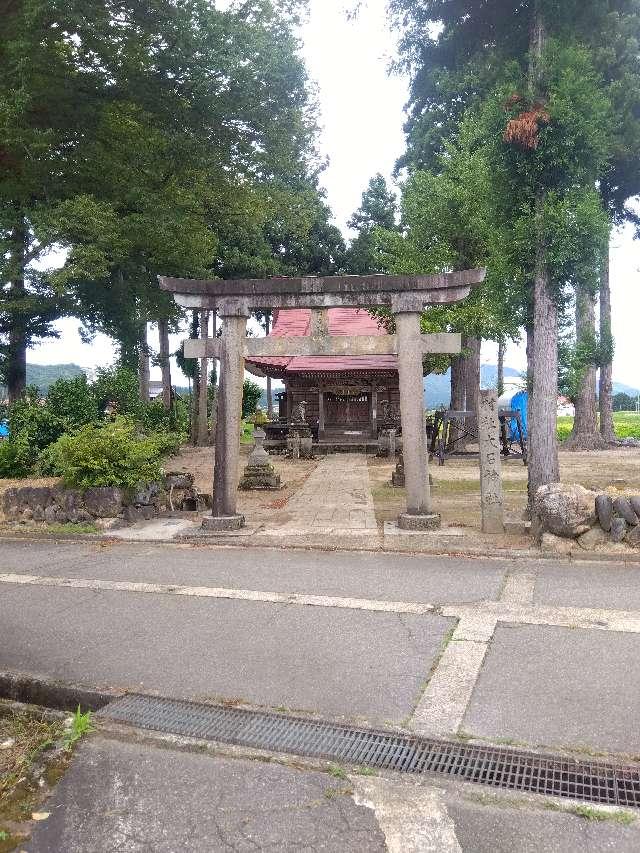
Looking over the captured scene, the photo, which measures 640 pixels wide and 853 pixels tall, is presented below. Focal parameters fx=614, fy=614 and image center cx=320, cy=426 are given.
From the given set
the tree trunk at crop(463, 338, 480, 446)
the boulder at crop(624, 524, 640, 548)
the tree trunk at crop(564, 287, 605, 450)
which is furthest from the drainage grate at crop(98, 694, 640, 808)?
the tree trunk at crop(564, 287, 605, 450)

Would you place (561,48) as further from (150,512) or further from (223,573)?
(150,512)

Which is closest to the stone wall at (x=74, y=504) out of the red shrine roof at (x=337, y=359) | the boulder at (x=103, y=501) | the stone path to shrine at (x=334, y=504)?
the boulder at (x=103, y=501)

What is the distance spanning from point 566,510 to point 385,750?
5.03 m

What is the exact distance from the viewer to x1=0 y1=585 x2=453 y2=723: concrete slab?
391cm

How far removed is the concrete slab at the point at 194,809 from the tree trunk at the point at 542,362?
267 inches

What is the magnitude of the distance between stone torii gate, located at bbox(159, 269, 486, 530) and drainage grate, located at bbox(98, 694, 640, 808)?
5.37 meters

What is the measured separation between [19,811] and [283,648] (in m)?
2.14

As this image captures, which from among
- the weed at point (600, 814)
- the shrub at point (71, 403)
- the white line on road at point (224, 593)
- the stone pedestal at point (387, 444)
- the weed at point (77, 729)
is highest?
the shrub at point (71, 403)

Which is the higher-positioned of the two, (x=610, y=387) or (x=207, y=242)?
(x=207, y=242)

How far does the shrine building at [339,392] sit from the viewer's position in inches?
906

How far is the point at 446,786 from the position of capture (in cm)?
289

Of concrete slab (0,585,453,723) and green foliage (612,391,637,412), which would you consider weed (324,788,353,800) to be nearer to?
concrete slab (0,585,453,723)

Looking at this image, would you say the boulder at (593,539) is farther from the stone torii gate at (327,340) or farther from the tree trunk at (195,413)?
the tree trunk at (195,413)

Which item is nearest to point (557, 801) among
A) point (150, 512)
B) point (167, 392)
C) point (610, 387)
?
Result: point (150, 512)
